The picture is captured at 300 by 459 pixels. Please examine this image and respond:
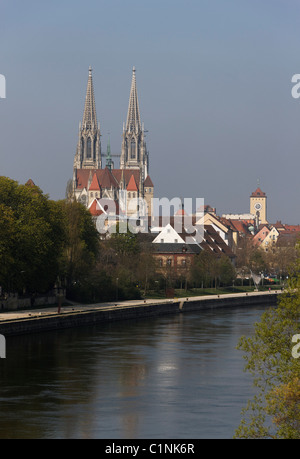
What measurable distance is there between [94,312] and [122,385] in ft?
96.8

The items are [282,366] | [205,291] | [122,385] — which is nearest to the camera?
[282,366]

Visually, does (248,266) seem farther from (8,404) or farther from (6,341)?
(8,404)

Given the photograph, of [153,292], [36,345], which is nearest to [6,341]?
[36,345]

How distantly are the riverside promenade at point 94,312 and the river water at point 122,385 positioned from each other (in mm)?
1072

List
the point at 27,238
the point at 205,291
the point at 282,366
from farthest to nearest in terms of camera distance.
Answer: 1. the point at 205,291
2. the point at 27,238
3. the point at 282,366

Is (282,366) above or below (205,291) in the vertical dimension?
below

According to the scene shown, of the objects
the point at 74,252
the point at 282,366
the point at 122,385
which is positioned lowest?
the point at 122,385

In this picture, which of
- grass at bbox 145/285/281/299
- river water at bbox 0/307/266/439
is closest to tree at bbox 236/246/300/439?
river water at bbox 0/307/266/439

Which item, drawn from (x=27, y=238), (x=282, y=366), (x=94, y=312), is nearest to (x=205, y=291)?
(x=94, y=312)

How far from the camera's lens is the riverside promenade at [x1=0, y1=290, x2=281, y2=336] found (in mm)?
64750

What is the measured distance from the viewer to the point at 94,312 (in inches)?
2965

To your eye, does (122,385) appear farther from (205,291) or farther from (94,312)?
(205,291)

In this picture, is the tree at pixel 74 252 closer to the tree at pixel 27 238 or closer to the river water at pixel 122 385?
the tree at pixel 27 238
